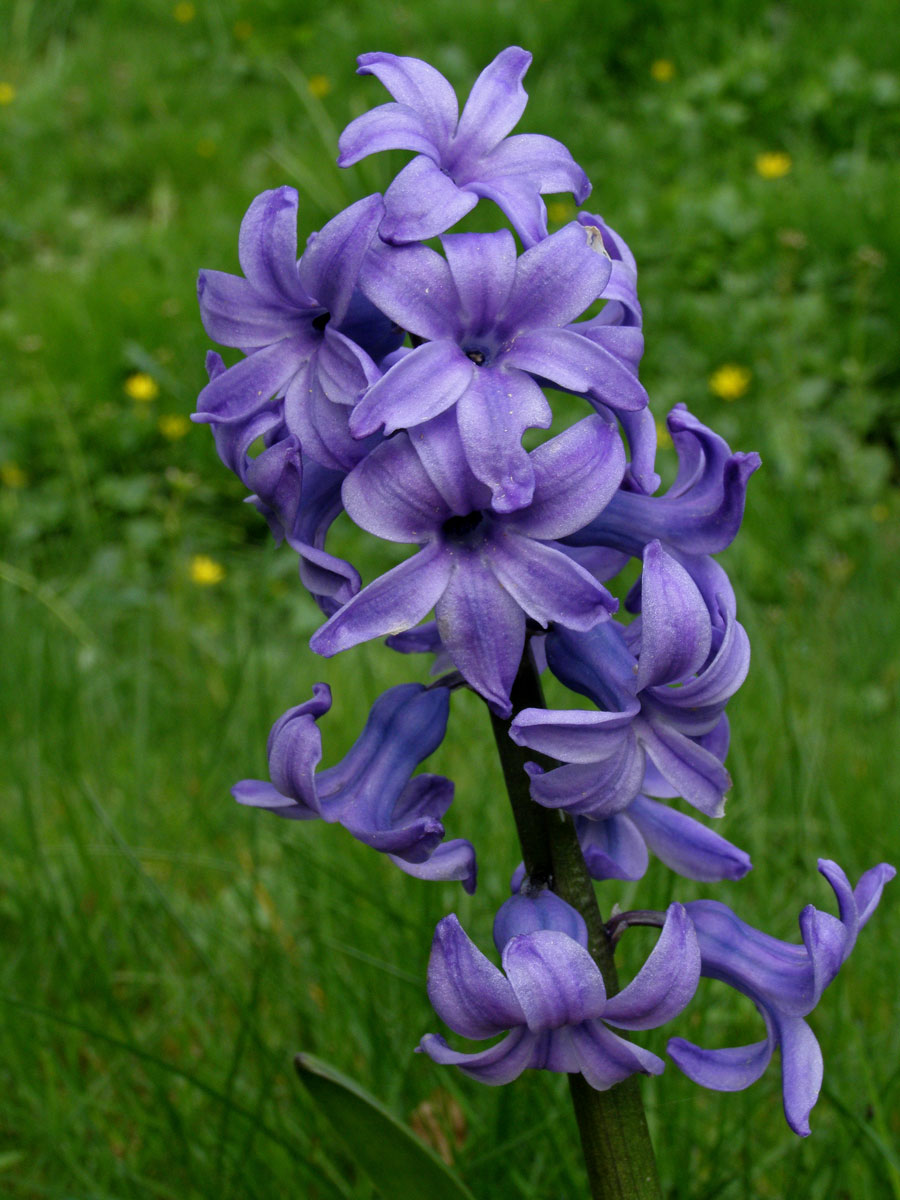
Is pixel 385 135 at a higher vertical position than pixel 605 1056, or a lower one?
higher

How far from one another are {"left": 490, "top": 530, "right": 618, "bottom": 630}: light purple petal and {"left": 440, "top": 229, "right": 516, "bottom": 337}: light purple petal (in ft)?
0.57

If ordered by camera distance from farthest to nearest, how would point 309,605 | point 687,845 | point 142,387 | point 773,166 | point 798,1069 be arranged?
point 773,166, point 142,387, point 309,605, point 687,845, point 798,1069

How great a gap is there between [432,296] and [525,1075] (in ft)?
3.43

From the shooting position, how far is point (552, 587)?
2.95ft

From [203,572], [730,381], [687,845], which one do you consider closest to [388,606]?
[687,845]

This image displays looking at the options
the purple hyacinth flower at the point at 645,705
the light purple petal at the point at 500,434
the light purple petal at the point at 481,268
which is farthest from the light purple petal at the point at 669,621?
the light purple petal at the point at 481,268

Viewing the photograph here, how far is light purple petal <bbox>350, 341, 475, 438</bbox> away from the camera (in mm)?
864

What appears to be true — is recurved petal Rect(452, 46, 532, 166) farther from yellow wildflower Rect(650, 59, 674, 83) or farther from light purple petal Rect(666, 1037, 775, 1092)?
yellow wildflower Rect(650, 59, 674, 83)

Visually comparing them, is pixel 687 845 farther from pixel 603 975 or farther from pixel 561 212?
pixel 561 212

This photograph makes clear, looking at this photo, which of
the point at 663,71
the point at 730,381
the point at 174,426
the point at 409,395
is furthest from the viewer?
the point at 663,71

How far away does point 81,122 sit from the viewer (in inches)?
257

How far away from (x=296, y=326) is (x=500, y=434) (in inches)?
8.6

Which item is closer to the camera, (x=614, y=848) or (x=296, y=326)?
(x=296, y=326)

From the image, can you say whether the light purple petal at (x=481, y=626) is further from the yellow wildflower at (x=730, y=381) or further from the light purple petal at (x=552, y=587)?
the yellow wildflower at (x=730, y=381)
